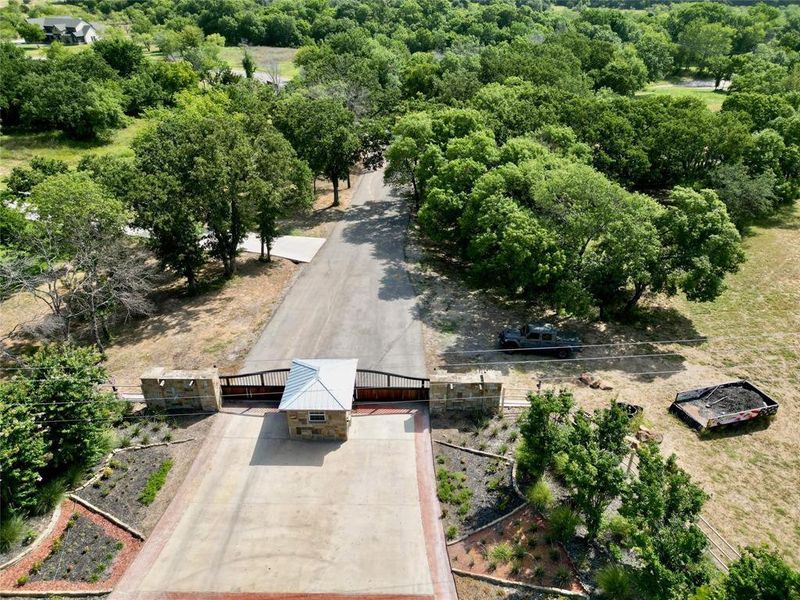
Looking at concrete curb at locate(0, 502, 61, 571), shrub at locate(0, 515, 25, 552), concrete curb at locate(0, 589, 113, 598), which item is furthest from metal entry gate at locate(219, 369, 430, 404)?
concrete curb at locate(0, 589, 113, 598)

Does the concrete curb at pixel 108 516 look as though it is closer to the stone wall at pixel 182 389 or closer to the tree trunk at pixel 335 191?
the stone wall at pixel 182 389

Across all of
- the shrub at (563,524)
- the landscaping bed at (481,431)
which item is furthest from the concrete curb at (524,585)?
the landscaping bed at (481,431)

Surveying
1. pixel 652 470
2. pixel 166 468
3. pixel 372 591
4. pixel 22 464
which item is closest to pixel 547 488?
pixel 652 470

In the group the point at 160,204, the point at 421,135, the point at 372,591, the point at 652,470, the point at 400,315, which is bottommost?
the point at 372,591

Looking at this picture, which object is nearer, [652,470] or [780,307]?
[652,470]

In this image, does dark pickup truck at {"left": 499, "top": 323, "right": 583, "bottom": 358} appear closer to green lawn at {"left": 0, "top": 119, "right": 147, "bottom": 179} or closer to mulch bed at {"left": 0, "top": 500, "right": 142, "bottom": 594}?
mulch bed at {"left": 0, "top": 500, "right": 142, "bottom": 594}

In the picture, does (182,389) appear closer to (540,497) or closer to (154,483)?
(154,483)

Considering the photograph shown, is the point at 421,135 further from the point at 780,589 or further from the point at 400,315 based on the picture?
the point at 780,589
